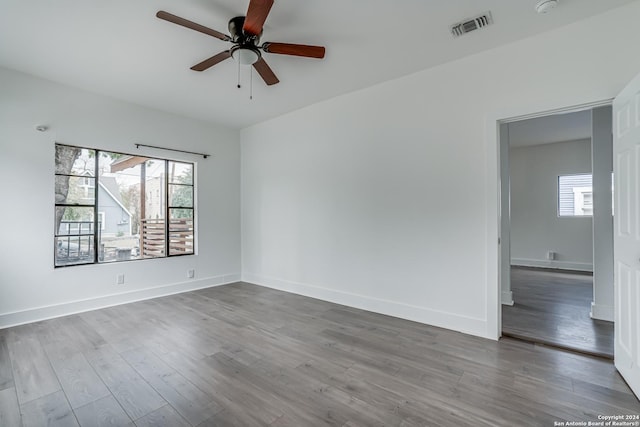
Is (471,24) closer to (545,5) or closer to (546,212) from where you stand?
(545,5)

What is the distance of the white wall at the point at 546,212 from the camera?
21.3 ft

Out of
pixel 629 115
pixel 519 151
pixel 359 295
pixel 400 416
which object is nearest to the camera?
pixel 400 416

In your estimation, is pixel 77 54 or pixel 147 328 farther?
pixel 147 328

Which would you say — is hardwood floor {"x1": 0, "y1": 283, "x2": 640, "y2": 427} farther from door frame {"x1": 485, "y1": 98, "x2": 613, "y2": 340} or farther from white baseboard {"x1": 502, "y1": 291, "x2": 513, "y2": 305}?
white baseboard {"x1": 502, "y1": 291, "x2": 513, "y2": 305}

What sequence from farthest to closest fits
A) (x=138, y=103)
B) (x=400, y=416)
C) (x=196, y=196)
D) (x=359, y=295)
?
(x=196, y=196) → (x=138, y=103) → (x=359, y=295) → (x=400, y=416)

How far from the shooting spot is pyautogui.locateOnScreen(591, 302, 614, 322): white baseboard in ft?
11.0

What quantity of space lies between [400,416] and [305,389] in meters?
0.67

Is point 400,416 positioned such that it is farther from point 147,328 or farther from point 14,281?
point 14,281

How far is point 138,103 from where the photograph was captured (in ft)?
14.2

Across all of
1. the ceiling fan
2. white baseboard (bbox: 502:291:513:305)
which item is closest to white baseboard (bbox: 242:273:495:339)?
white baseboard (bbox: 502:291:513:305)

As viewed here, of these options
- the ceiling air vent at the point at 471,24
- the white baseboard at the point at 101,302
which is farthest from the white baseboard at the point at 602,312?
the white baseboard at the point at 101,302

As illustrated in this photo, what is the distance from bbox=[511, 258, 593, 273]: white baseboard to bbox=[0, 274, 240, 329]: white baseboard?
22.3 ft

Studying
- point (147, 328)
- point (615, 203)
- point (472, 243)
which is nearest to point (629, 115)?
point (615, 203)

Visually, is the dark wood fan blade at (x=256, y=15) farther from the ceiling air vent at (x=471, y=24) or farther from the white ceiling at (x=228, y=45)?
the ceiling air vent at (x=471, y=24)
